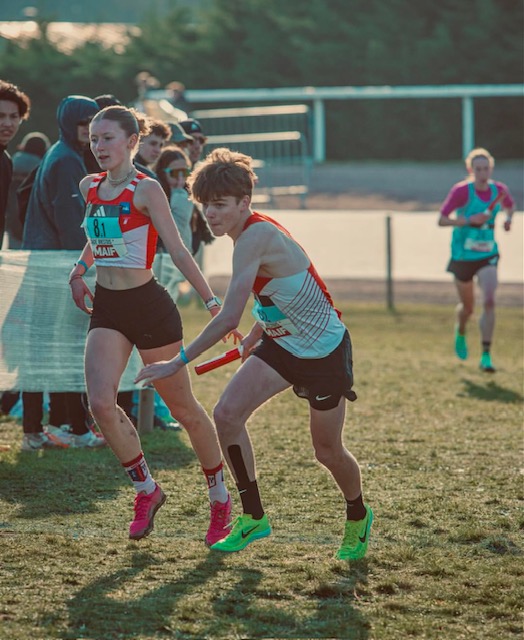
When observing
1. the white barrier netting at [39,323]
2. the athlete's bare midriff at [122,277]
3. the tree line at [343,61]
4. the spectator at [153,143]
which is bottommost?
the white barrier netting at [39,323]

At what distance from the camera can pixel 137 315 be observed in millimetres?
5570

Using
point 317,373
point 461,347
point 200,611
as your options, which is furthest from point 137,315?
point 461,347

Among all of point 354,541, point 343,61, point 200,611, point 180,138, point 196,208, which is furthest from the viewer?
point 343,61

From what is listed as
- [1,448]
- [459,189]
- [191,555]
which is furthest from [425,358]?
[191,555]

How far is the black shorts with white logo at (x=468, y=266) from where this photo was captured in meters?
11.4

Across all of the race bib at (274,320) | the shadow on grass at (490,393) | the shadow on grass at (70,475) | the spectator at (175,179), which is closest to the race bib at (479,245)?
the shadow on grass at (490,393)

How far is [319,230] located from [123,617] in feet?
48.3

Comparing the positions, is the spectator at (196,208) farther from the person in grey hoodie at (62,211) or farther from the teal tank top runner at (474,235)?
the teal tank top runner at (474,235)

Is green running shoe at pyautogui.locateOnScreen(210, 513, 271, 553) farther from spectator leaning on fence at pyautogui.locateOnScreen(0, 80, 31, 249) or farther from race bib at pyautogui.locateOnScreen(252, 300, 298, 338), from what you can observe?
spectator leaning on fence at pyautogui.locateOnScreen(0, 80, 31, 249)

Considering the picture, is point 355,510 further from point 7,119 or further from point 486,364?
point 486,364

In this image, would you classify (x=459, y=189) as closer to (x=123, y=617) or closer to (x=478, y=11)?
(x=123, y=617)

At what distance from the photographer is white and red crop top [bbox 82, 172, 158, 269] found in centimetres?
555

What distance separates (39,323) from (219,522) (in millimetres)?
2459

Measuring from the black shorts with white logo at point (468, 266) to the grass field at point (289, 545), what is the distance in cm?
235
